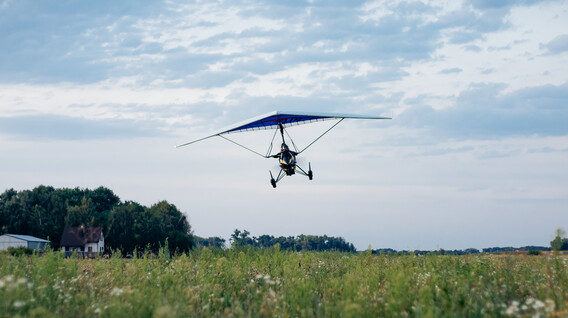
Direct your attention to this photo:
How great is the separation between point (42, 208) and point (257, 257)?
8906 centimetres

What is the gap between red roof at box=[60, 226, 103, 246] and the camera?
9369cm

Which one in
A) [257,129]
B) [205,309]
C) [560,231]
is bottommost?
[205,309]

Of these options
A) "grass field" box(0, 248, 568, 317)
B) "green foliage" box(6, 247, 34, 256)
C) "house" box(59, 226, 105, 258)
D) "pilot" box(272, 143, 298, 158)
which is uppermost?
"pilot" box(272, 143, 298, 158)

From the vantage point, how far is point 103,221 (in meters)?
102

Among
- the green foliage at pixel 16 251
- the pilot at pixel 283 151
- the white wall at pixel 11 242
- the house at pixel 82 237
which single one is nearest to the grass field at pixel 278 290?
the green foliage at pixel 16 251

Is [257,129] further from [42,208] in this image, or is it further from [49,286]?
[42,208]

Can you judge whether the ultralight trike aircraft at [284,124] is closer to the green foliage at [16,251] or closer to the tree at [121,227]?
the green foliage at [16,251]

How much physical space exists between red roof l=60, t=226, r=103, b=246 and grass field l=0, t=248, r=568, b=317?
273 feet

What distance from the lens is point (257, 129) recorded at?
3144 centimetres

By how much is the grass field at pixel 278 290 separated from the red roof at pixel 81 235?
83243mm

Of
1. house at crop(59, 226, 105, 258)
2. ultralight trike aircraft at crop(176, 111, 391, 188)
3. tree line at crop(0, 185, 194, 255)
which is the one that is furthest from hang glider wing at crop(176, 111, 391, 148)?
house at crop(59, 226, 105, 258)

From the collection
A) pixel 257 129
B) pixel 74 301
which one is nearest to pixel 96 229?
pixel 257 129

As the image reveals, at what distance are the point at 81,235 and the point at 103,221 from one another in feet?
24.4

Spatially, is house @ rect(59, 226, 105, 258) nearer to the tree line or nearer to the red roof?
the red roof
